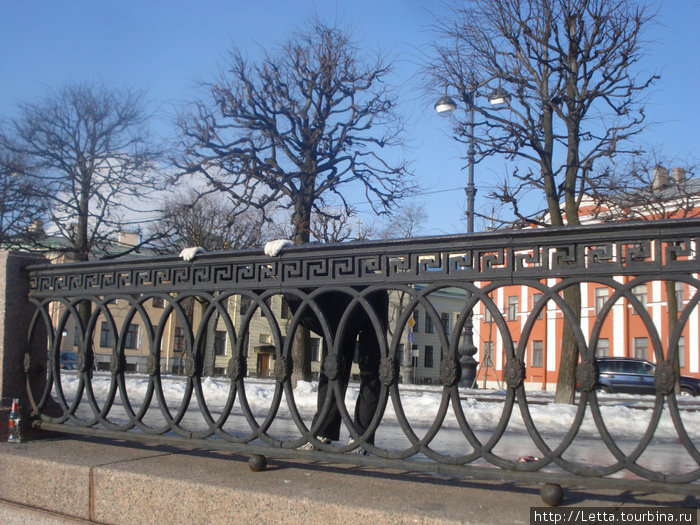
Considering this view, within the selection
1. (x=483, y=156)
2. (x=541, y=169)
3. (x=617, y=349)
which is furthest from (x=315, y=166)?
(x=617, y=349)

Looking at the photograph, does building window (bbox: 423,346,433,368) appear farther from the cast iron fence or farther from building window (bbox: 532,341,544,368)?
the cast iron fence

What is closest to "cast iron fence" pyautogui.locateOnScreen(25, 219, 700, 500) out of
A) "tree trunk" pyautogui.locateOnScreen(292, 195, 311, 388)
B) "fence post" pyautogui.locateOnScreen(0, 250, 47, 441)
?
"fence post" pyautogui.locateOnScreen(0, 250, 47, 441)

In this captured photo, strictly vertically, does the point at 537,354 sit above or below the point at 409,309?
below

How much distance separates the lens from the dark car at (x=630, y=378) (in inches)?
1022

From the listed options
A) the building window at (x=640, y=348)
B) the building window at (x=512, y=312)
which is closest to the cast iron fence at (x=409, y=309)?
the building window at (x=640, y=348)

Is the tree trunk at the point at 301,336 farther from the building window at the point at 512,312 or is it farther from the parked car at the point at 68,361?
the building window at the point at 512,312

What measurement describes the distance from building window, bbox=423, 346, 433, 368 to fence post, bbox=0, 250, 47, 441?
59554 mm

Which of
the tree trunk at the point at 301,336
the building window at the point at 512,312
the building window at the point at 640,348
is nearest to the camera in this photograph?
the tree trunk at the point at 301,336

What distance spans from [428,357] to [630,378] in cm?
3935

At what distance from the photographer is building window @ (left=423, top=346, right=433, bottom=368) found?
6406 cm

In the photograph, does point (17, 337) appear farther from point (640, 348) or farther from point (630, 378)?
point (640, 348)

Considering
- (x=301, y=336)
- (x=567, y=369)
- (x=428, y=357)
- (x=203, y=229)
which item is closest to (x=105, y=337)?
(x=203, y=229)

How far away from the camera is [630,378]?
2638 centimetres

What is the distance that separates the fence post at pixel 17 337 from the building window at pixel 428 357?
59554 mm
